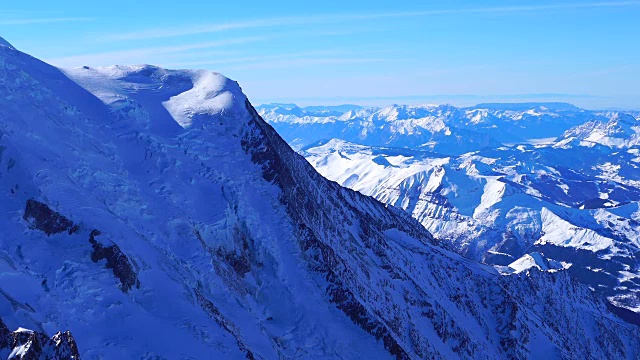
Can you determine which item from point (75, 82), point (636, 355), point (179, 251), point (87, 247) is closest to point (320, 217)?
point (179, 251)

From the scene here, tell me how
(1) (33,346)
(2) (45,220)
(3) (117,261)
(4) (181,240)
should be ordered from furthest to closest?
(4) (181,240) → (2) (45,220) → (3) (117,261) → (1) (33,346)

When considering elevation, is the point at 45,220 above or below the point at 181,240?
above

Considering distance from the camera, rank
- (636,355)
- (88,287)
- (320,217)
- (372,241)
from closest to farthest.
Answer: (88,287) < (320,217) < (372,241) < (636,355)

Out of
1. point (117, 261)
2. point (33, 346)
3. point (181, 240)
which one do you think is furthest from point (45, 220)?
point (33, 346)

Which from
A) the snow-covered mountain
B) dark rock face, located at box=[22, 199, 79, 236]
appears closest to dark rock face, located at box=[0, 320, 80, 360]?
the snow-covered mountain

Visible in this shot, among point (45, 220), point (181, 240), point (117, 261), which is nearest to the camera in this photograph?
point (117, 261)

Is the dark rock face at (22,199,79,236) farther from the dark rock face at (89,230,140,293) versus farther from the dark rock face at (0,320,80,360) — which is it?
the dark rock face at (0,320,80,360)

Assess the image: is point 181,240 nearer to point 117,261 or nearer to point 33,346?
Answer: point 117,261

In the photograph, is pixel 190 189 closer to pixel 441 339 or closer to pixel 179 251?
pixel 179 251
